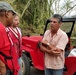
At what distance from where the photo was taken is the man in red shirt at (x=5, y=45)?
2.36 meters

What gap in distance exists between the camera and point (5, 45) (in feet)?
7.81

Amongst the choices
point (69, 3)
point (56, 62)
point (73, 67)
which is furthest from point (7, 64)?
point (69, 3)

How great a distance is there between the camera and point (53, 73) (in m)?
3.60

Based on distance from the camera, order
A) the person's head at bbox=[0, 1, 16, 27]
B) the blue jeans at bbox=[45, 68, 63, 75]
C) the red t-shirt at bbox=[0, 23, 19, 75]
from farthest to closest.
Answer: the blue jeans at bbox=[45, 68, 63, 75], the person's head at bbox=[0, 1, 16, 27], the red t-shirt at bbox=[0, 23, 19, 75]

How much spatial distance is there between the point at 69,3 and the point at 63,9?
665 mm

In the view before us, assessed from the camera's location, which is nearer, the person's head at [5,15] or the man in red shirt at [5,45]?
the man in red shirt at [5,45]

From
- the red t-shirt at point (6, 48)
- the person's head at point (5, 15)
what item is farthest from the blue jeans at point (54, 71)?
the person's head at point (5, 15)

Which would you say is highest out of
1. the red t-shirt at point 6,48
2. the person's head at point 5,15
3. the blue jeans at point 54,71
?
the person's head at point 5,15

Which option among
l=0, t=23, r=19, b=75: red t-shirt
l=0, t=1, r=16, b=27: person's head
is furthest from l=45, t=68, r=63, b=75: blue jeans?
l=0, t=1, r=16, b=27: person's head

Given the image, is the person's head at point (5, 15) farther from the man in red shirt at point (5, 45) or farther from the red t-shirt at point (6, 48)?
the red t-shirt at point (6, 48)

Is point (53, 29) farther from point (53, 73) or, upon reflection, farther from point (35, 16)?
point (35, 16)

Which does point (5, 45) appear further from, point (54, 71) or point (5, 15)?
point (54, 71)

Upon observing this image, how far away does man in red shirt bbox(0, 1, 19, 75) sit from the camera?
236cm

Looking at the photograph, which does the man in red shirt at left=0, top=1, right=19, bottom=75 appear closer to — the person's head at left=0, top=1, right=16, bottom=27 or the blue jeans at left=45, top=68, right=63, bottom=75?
the person's head at left=0, top=1, right=16, bottom=27
